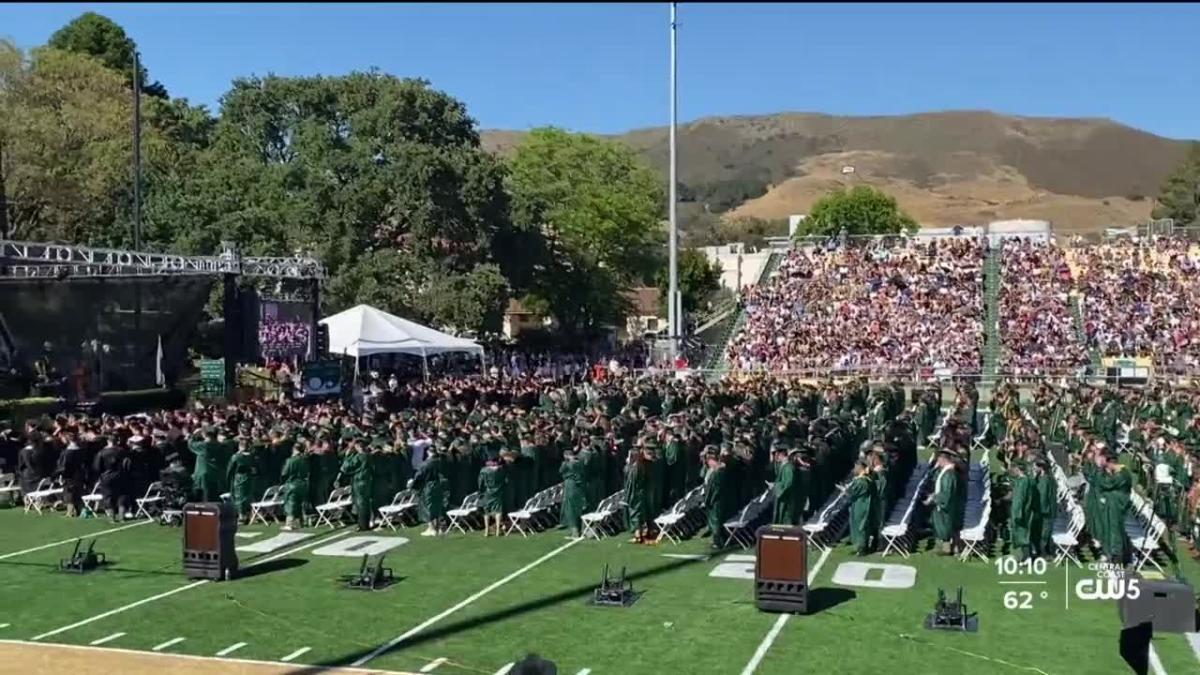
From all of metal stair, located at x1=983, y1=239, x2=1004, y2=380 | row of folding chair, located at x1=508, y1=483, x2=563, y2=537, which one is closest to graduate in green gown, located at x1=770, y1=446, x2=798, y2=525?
row of folding chair, located at x1=508, y1=483, x2=563, y2=537

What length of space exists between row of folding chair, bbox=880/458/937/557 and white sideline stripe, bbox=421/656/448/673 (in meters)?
7.18

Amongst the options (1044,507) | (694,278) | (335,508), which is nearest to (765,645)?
(1044,507)

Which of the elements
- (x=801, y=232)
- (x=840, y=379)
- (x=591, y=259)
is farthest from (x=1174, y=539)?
(x=801, y=232)

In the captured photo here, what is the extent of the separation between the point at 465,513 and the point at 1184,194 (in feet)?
341

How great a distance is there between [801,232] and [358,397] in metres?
73.0

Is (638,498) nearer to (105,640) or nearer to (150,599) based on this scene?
(150,599)

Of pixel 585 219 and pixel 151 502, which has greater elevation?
pixel 585 219

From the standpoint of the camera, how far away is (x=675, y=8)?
43438mm

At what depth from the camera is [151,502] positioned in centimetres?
2048

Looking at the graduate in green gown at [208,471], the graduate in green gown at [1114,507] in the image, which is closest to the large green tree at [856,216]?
the graduate in green gown at [208,471]

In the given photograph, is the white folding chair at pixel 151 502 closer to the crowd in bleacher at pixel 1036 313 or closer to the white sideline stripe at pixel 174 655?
the white sideline stripe at pixel 174 655

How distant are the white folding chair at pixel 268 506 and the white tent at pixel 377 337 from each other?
14459 millimetres

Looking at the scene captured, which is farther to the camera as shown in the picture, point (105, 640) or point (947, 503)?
point (947, 503)

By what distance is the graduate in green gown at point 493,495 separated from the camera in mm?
18844
